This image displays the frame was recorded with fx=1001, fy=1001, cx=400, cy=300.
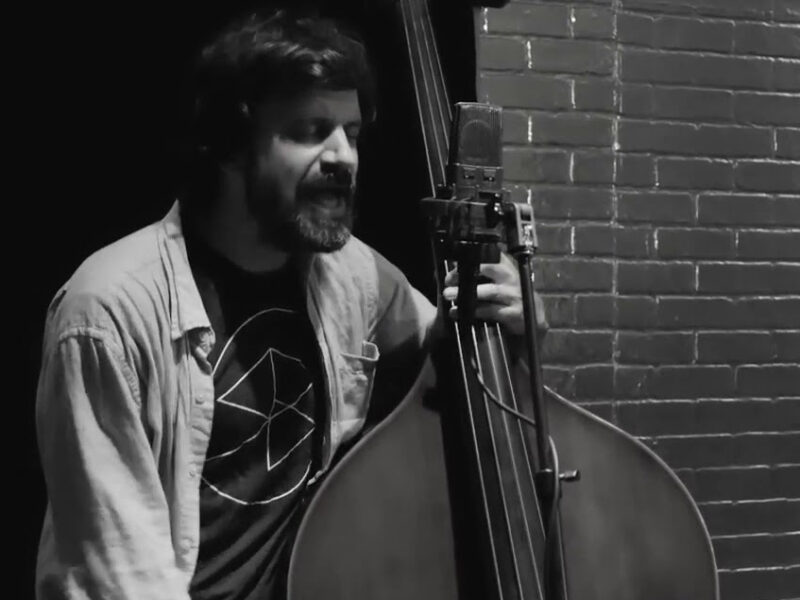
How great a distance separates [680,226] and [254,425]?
108 centimetres

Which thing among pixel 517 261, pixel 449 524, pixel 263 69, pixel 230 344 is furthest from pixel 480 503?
pixel 263 69

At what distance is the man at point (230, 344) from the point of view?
4.06 feet

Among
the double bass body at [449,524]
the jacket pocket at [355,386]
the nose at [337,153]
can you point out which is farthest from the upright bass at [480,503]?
the jacket pocket at [355,386]

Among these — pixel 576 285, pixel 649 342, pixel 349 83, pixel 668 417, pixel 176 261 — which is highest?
pixel 349 83

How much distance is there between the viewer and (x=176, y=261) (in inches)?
54.7

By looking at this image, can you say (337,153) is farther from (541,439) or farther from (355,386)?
(541,439)

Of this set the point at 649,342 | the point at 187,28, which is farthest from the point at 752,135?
the point at 187,28

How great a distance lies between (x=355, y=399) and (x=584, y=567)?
0.43 m

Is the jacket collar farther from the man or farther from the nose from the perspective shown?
the nose

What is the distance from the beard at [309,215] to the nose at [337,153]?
29mm

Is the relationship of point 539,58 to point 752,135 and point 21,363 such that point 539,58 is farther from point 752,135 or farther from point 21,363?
point 21,363

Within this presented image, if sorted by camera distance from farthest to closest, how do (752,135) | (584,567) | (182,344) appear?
(752,135) < (182,344) < (584,567)

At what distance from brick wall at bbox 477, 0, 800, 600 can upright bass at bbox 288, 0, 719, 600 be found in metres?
0.69

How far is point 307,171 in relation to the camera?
1.40m
